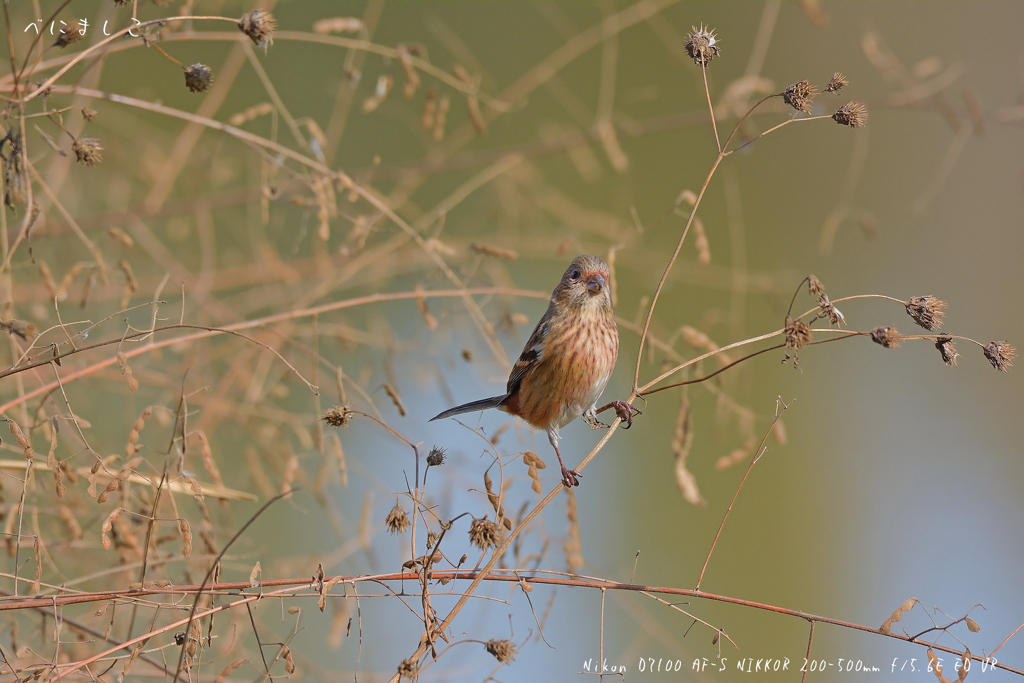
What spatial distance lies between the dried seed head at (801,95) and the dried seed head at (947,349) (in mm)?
644

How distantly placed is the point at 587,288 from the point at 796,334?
157 cm

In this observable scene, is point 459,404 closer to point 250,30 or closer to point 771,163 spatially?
point 250,30

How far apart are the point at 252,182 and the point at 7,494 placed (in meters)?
2.15

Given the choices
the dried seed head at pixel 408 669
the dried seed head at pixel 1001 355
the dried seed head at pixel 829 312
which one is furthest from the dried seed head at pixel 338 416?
the dried seed head at pixel 1001 355

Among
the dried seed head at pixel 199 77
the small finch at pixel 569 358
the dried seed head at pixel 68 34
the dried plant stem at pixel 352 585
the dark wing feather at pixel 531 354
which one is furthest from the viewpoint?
the dark wing feather at pixel 531 354

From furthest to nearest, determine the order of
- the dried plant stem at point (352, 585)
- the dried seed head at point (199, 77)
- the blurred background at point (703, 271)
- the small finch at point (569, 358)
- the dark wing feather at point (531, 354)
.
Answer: the blurred background at point (703, 271)
the dark wing feather at point (531, 354)
the small finch at point (569, 358)
the dried seed head at point (199, 77)
the dried plant stem at point (352, 585)

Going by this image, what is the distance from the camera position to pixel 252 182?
14.1 feet

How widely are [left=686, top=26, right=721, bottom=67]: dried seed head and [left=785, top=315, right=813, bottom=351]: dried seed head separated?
2.20 feet

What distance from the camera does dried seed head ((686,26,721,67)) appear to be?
2002 millimetres

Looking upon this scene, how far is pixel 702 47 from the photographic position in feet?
6.57

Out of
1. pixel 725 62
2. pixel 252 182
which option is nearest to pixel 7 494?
pixel 252 182

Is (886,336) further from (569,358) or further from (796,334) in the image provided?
(569,358)

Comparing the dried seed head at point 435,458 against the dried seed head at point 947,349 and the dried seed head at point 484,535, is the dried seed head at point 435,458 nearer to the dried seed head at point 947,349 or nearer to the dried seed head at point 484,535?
the dried seed head at point 484,535

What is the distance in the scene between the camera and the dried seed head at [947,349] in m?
1.89
